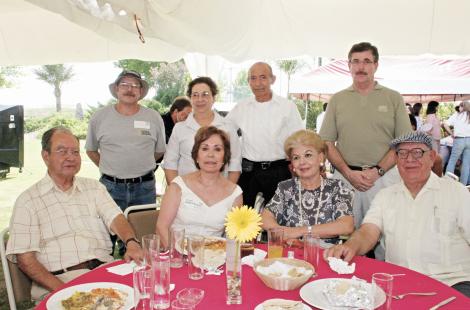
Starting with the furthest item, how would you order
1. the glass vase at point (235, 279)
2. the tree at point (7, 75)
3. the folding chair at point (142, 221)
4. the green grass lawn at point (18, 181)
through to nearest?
the tree at point (7, 75) < the green grass lawn at point (18, 181) < the folding chair at point (142, 221) < the glass vase at point (235, 279)

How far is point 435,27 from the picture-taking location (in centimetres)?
397

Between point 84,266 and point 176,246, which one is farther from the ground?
point 176,246

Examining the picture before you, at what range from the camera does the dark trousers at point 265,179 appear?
12.6 ft

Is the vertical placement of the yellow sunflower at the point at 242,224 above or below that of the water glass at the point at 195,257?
above

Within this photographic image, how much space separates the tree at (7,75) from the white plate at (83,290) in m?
23.0

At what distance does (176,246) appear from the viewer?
6.23 ft

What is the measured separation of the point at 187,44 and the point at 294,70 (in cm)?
2576

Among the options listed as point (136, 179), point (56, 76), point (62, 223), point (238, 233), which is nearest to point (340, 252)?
point (238, 233)

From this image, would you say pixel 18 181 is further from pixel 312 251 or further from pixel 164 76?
pixel 164 76

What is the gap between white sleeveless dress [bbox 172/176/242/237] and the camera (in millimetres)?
2707

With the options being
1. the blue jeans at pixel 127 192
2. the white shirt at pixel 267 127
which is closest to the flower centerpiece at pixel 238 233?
the white shirt at pixel 267 127

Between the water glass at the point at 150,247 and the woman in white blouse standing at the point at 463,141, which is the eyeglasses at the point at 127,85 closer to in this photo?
the water glass at the point at 150,247

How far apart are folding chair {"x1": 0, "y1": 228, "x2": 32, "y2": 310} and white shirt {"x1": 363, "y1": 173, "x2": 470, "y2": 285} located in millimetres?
2076

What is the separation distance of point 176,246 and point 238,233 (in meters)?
0.54
